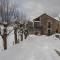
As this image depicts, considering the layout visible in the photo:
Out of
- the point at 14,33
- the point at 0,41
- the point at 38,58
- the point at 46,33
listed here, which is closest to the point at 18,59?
the point at 38,58

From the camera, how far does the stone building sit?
229ft

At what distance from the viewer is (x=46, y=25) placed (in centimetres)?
7038

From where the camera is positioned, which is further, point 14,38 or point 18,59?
point 14,38

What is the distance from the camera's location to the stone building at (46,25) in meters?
69.8

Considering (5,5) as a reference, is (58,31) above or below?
below

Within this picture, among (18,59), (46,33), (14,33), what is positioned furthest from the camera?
(46,33)

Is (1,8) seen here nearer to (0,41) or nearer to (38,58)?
(0,41)

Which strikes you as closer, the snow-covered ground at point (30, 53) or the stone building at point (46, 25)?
the snow-covered ground at point (30, 53)

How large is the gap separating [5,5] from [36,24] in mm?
47829

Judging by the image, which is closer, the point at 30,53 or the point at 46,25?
the point at 30,53

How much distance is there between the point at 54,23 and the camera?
70625mm

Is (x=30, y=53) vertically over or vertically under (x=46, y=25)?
under

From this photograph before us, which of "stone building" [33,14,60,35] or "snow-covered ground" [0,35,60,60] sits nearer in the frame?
"snow-covered ground" [0,35,60,60]

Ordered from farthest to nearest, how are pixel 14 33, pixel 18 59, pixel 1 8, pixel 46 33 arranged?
pixel 46 33, pixel 14 33, pixel 1 8, pixel 18 59
